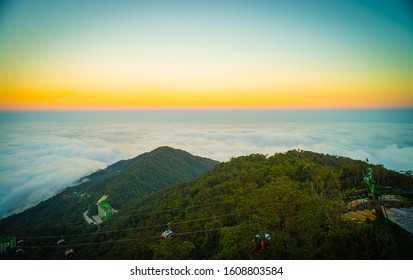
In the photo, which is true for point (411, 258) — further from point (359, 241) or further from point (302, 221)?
point (302, 221)

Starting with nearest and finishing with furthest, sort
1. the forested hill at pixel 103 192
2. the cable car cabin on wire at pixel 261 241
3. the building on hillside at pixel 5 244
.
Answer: the cable car cabin on wire at pixel 261 241 → the building on hillside at pixel 5 244 → the forested hill at pixel 103 192

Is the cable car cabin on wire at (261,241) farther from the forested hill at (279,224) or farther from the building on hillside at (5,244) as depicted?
the building on hillside at (5,244)

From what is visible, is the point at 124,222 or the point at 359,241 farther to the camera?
the point at 124,222

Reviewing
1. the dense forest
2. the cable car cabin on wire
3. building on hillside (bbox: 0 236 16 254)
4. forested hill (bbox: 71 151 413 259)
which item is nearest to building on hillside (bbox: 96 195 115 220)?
the dense forest

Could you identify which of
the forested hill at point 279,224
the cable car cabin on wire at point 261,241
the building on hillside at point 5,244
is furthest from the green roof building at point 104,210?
the cable car cabin on wire at point 261,241
